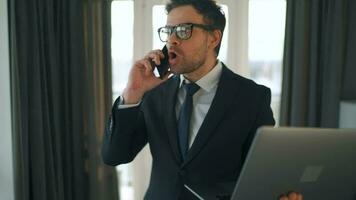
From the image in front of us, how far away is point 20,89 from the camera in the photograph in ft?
8.70

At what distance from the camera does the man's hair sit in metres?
1.31

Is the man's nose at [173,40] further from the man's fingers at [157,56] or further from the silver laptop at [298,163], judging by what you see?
the silver laptop at [298,163]

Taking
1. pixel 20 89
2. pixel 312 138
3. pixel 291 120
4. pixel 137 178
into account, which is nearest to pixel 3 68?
pixel 20 89

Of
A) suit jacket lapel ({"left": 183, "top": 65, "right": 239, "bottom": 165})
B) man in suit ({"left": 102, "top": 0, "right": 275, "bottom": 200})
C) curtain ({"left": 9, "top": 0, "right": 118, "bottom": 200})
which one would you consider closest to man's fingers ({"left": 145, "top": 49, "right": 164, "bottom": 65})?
man in suit ({"left": 102, "top": 0, "right": 275, "bottom": 200})

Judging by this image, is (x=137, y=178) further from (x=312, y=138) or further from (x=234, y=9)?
(x=312, y=138)

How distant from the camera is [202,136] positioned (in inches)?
48.4

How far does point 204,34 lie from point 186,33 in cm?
7

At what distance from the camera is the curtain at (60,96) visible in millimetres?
2670

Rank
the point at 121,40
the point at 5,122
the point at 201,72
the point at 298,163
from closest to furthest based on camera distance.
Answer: the point at 298,163, the point at 201,72, the point at 5,122, the point at 121,40

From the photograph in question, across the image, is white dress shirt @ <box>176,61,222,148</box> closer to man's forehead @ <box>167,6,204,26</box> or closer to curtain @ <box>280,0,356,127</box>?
man's forehead @ <box>167,6,204,26</box>

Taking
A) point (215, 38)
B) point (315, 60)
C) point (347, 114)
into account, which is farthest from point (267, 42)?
point (215, 38)

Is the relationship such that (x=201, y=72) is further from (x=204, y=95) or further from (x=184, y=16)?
(x=184, y=16)

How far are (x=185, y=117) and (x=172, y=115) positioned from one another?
0.05 metres

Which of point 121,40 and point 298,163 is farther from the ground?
point 121,40
